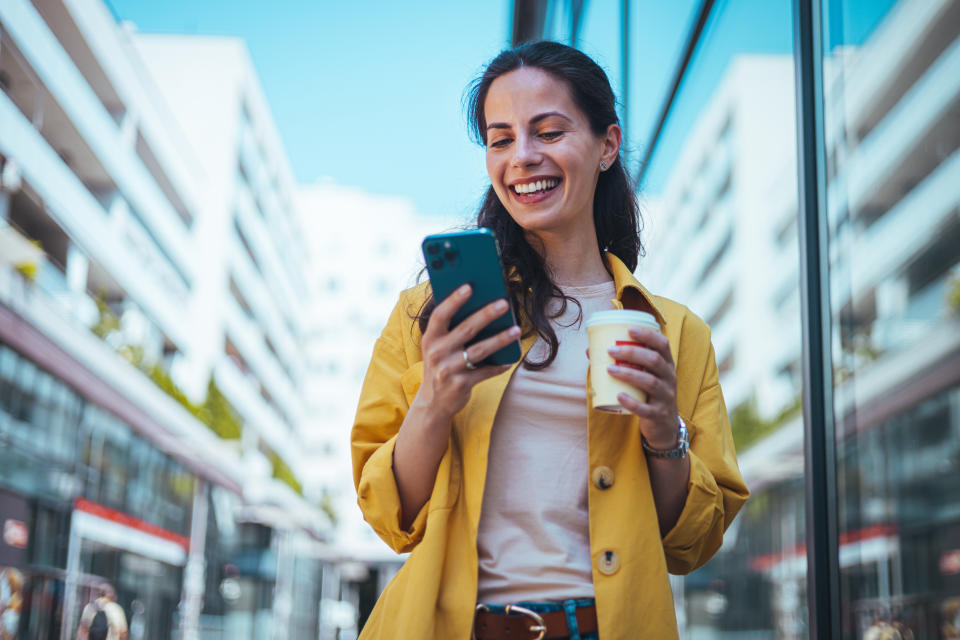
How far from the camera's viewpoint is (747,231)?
16.3ft

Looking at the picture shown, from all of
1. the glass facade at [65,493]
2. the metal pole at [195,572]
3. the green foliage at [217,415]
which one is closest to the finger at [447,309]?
the glass facade at [65,493]

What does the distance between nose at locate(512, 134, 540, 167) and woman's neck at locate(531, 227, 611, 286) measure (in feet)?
0.67

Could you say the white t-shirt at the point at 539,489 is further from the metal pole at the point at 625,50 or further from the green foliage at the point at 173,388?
the green foliage at the point at 173,388

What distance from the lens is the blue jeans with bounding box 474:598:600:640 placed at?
1512 mm

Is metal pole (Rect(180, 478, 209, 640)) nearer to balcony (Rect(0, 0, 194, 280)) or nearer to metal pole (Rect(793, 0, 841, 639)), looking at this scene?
balcony (Rect(0, 0, 194, 280))

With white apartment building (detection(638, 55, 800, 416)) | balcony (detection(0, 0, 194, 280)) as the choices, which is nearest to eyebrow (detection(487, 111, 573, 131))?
white apartment building (detection(638, 55, 800, 416))

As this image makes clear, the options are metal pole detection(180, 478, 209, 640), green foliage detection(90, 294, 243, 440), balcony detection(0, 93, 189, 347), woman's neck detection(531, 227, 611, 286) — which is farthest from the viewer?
metal pole detection(180, 478, 209, 640)

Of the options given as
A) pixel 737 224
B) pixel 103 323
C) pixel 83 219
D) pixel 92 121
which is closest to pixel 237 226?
pixel 92 121

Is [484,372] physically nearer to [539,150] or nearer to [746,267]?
[539,150]

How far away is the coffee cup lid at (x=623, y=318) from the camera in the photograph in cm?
148

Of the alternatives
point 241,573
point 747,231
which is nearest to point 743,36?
point 747,231

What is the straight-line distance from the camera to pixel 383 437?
1.73 metres

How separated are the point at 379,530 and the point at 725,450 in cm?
65

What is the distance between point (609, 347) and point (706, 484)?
0.35 metres
